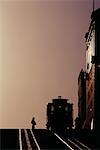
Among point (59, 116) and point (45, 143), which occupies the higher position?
point (59, 116)

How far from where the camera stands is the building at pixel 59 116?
3569cm

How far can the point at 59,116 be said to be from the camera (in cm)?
3584

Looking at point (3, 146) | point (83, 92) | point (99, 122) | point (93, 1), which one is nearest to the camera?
point (3, 146)

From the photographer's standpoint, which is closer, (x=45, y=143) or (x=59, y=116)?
(x=45, y=143)

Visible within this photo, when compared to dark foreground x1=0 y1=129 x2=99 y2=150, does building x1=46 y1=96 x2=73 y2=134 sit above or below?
above

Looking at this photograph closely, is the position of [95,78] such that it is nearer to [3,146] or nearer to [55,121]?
[55,121]

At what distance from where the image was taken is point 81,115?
166 feet

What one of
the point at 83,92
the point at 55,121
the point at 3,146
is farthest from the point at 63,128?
the point at 3,146

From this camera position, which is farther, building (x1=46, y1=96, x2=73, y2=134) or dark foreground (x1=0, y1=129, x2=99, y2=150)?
building (x1=46, y1=96, x2=73, y2=134)

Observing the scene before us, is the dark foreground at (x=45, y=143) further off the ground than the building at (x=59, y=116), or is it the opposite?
the building at (x=59, y=116)

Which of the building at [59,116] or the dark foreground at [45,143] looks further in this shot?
the building at [59,116]

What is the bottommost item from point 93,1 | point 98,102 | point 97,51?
point 98,102

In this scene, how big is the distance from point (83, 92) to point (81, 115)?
2.97 meters

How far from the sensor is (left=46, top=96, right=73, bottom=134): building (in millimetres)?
35688
